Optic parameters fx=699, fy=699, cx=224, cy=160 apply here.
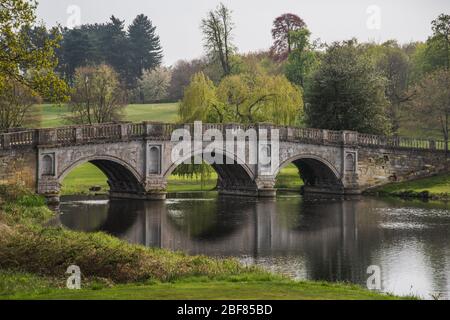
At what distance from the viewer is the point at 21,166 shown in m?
41.6

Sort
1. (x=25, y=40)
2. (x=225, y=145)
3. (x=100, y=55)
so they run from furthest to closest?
(x=100, y=55)
(x=225, y=145)
(x=25, y=40)

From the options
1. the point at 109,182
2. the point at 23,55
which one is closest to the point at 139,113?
the point at 109,182

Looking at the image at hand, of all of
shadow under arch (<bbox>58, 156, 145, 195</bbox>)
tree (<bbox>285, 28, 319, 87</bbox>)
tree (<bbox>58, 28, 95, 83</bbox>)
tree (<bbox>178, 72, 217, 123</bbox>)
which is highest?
tree (<bbox>58, 28, 95, 83</bbox>)

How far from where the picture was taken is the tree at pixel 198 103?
5900cm

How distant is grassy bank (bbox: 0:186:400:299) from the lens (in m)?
16.1

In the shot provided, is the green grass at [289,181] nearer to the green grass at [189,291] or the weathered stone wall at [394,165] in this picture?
the weathered stone wall at [394,165]

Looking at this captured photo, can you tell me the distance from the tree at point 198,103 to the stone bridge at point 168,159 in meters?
5.56

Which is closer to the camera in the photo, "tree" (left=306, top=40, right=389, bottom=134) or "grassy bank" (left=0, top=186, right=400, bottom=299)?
"grassy bank" (left=0, top=186, right=400, bottom=299)

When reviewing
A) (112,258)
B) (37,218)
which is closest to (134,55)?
(37,218)

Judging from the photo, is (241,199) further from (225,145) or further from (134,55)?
(134,55)

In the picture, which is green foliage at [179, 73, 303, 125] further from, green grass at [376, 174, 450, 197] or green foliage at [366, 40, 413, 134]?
green foliage at [366, 40, 413, 134]

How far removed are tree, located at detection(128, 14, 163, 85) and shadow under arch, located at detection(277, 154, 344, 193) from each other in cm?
6997

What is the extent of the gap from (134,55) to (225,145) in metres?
79.6

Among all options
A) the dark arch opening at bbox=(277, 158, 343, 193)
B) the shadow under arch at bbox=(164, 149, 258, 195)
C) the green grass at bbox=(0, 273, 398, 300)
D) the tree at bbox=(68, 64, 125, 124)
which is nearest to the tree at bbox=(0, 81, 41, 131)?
the tree at bbox=(68, 64, 125, 124)
